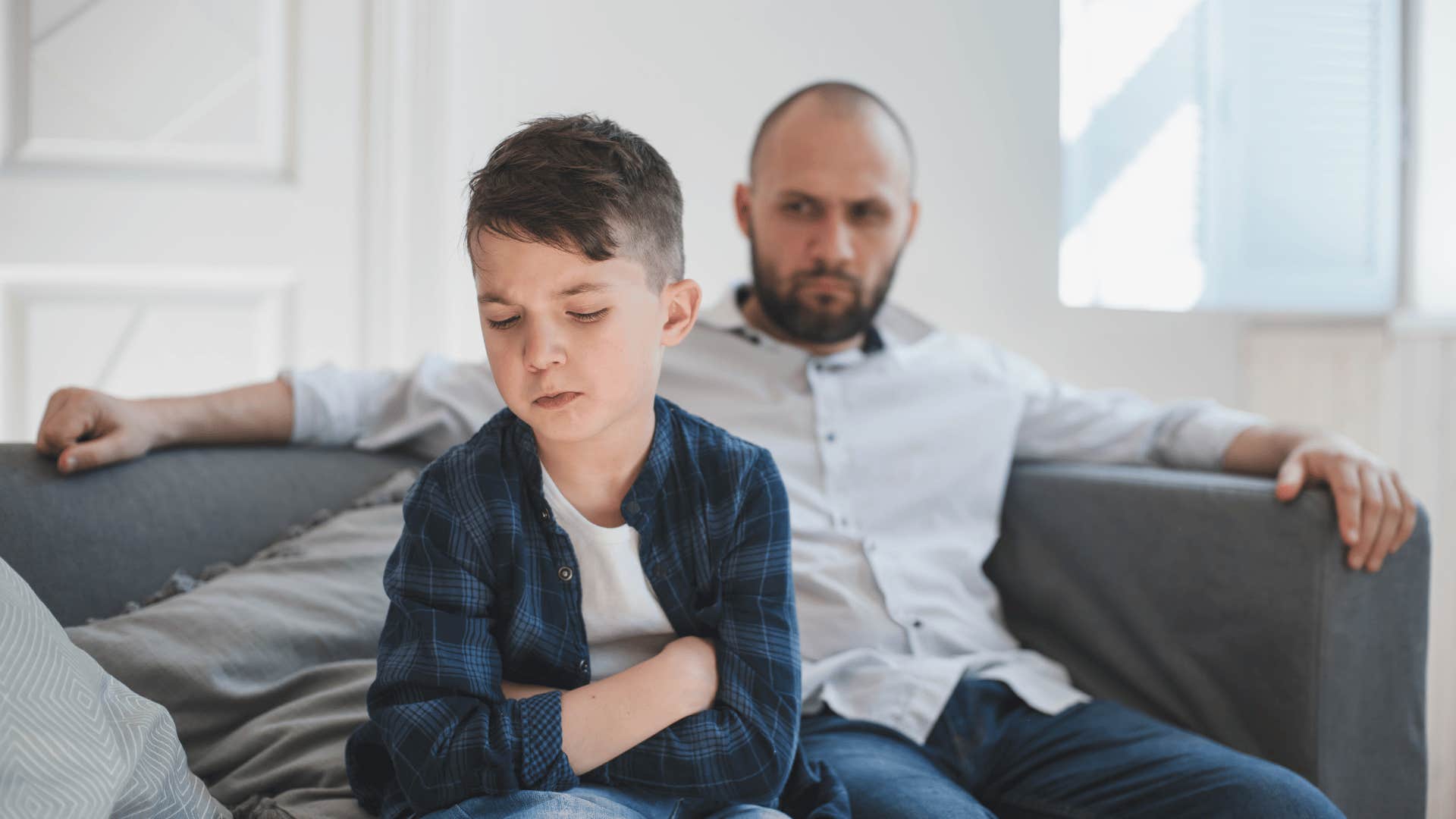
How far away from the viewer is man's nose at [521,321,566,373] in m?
0.77

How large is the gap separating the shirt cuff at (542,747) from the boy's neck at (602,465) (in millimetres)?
153

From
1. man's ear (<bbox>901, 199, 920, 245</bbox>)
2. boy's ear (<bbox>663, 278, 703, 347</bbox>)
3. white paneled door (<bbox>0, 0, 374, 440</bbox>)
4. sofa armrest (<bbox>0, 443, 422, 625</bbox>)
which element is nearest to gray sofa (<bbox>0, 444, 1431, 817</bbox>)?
sofa armrest (<bbox>0, 443, 422, 625</bbox>)

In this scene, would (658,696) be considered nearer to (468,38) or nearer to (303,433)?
(303,433)

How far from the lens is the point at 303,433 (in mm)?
1392

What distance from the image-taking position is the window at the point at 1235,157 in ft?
8.81

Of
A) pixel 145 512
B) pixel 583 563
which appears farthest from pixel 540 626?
pixel 145 512

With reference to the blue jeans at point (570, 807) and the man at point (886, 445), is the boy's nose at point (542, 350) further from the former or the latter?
the man at point (886, 445)

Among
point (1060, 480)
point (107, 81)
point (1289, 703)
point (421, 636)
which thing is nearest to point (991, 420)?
point (1060, 480)

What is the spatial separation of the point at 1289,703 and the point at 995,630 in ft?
1.22

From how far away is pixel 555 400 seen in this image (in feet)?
2.61

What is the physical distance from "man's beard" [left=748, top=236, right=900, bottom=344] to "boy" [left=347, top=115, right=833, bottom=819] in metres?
0.60

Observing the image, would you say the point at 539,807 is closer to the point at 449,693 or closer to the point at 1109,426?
the point at 449,693

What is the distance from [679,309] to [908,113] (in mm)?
1711

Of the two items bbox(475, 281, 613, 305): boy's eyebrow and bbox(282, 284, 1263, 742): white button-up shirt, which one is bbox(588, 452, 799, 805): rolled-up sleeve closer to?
bbox(475, 281, 613, 305): boy's eyebrow
